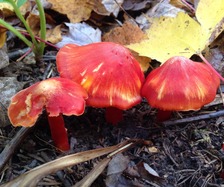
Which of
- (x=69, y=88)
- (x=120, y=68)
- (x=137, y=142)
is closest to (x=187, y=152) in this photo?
(x=137, y=142)

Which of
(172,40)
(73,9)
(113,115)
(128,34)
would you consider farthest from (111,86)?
(73,9)

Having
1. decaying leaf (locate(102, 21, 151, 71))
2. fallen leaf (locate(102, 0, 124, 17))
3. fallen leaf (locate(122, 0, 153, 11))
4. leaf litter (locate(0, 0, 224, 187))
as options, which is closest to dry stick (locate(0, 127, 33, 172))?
leaf litter (locate(0, 0, 224, 187))

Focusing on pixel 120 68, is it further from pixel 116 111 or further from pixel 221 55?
pixel 221 55

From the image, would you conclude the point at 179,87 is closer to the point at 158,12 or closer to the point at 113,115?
the point at 113,115

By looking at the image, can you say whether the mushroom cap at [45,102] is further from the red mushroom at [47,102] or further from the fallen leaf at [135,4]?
the fallen leaf at [135,4]

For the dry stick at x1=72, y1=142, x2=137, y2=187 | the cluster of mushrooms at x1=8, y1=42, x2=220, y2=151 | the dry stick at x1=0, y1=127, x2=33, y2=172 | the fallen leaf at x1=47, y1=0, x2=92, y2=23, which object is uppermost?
the cluster of mushrooms at x1=8, y1=42, x2=220, y2=151

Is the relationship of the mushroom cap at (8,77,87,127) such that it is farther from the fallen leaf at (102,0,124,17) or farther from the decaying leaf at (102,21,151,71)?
the fallen leaf at (102,0,124,17)
